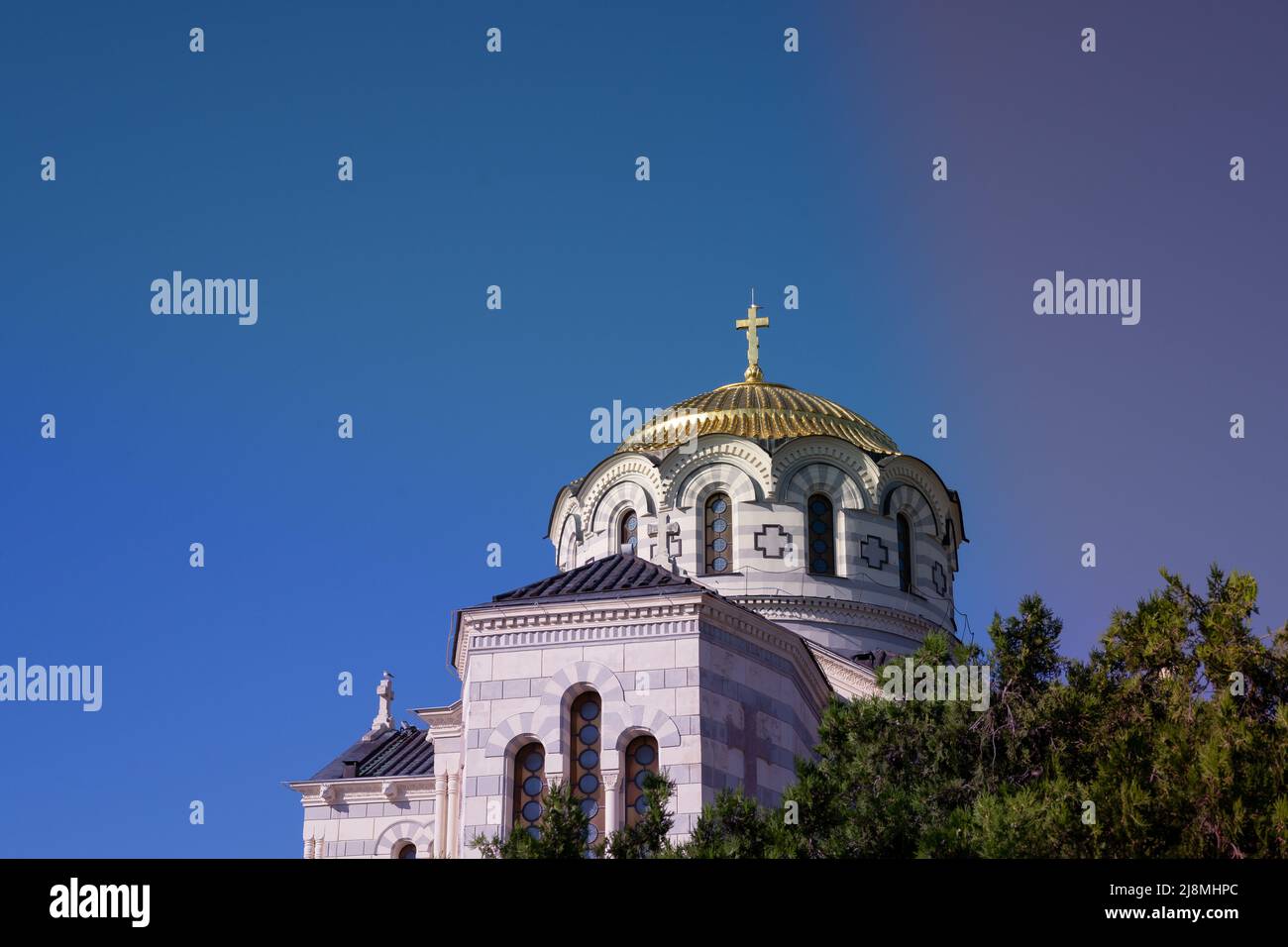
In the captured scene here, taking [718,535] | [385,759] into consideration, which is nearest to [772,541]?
[718,535]

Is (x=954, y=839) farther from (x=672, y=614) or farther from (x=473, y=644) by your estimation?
(x=473, y=644)

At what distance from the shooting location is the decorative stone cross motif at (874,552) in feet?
134

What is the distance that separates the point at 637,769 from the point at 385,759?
12543 millimetres

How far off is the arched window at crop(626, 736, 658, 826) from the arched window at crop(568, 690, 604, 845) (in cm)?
38

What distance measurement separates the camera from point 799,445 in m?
40.9

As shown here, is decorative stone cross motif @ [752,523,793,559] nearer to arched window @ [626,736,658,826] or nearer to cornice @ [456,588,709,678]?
cornice @ [456,588,709,678]

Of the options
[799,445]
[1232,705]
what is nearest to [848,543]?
[799,445]

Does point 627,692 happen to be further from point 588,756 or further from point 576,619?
point 576,619

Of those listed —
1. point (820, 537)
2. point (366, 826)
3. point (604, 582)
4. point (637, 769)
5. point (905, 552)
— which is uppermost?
point (820, 537)

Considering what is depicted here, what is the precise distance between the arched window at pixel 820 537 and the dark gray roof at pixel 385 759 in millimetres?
9119

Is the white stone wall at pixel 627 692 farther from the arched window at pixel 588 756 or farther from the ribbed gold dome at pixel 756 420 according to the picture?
the ribbed gold dome at pixel 756 420

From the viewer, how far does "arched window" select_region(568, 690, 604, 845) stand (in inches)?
1021

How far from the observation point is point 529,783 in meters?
26.3
